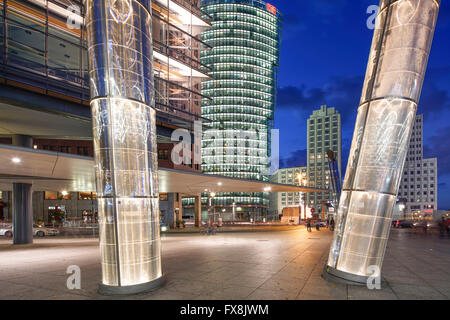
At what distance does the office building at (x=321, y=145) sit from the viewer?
170 meters

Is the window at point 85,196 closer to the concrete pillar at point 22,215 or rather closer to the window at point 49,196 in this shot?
the window at point 49,196

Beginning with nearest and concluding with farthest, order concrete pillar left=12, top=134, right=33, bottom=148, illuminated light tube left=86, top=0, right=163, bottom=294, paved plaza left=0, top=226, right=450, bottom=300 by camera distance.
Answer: paved plaza left=0, top=226, right=450, bottom=300
illuminated light tube left=86, top=0, right=163, bottom=294
concrete pillar left=12, top=134, right=33, bottom=148

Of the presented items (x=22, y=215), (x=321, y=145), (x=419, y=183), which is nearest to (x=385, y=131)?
(x=22, y=215)

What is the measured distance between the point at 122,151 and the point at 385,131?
712 centimetres

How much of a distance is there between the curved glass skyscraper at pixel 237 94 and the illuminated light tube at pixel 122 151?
116 meters

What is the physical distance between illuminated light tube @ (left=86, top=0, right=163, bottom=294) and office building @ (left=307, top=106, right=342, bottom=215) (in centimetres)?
16778

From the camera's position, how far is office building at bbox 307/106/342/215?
170 metres

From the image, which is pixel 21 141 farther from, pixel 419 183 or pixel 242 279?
pixel 419 183

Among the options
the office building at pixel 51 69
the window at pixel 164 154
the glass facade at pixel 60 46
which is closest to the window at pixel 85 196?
the window at pixel 164 154

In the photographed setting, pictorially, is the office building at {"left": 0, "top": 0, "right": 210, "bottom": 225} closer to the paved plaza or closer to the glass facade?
the glass facade

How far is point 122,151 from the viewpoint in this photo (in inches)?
304

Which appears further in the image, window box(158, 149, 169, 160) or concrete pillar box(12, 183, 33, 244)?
window box(158, 149, 169, 160)

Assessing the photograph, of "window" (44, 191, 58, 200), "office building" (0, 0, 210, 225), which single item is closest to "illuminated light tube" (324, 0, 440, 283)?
"office building" (0, 0, 210, 225)
